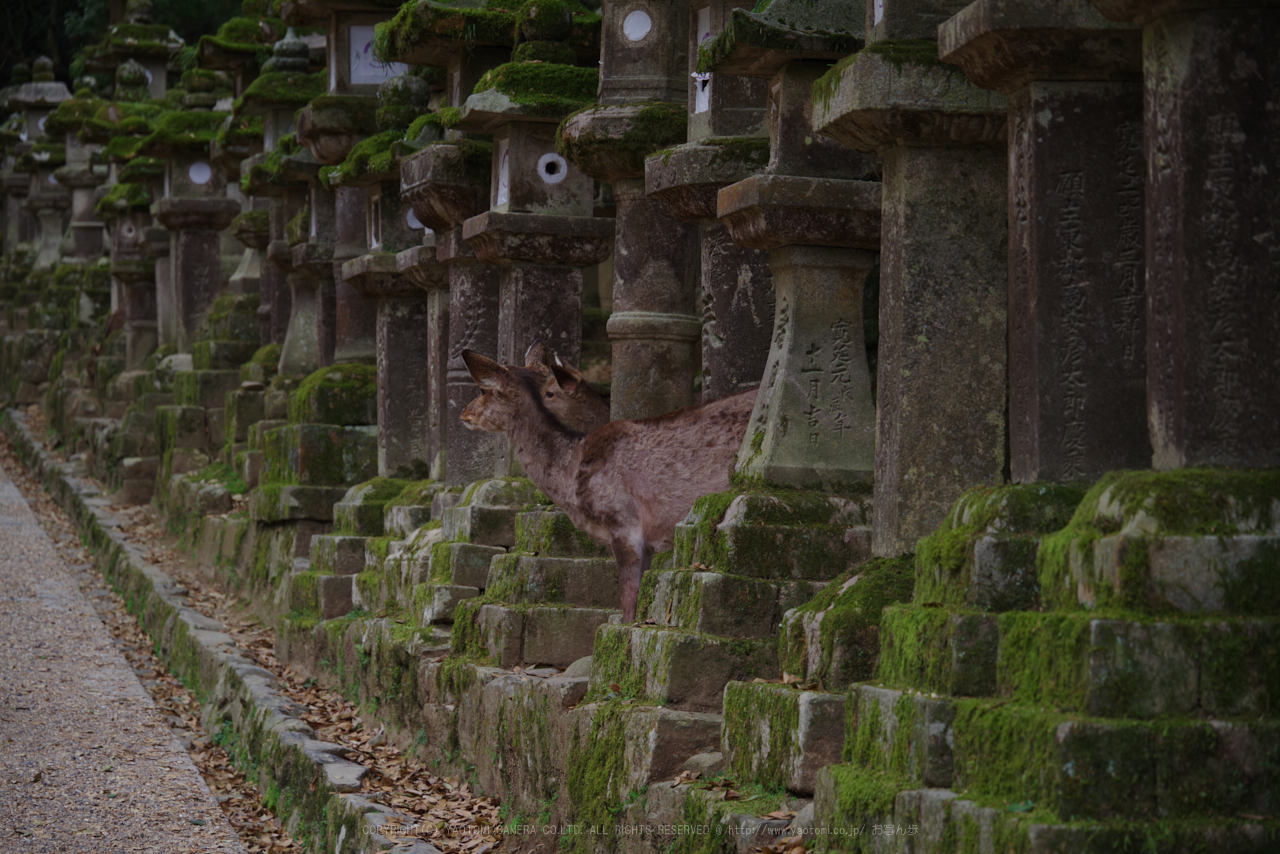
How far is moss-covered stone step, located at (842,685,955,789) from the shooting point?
5.01m

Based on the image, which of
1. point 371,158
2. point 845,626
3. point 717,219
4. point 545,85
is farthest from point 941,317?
point 371,158

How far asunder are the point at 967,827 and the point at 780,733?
150 centimetres

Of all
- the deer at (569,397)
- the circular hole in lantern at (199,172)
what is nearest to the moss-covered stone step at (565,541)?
the deer at (569,397)

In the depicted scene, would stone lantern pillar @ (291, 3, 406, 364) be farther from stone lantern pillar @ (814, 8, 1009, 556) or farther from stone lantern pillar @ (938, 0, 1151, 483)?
stone lantern pillar @ (938, 0, 1151, 483)

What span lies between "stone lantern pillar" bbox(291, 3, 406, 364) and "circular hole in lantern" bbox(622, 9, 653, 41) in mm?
5779

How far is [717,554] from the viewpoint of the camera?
7141 millimetres

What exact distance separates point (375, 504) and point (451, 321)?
6.74 ft

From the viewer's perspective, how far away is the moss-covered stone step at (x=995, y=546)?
5.15 meters

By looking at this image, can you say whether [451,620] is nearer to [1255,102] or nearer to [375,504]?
[375,504]

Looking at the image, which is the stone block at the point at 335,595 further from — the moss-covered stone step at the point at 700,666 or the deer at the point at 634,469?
the moss-covered stone step at the point at 700,666

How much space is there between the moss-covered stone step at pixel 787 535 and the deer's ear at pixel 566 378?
281 centimetres

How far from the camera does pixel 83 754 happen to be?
11.0 metres

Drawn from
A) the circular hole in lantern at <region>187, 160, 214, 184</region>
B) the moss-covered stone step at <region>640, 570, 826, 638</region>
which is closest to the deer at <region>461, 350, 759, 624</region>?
the moss-covered stone step at <region>640, 570, 826, 638</region>

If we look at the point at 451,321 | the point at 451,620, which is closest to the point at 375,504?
the point at 451,321
